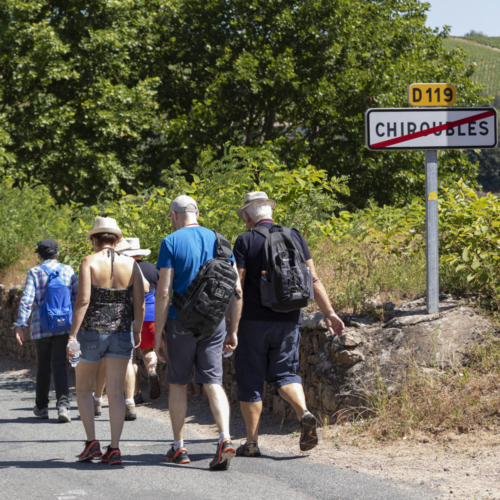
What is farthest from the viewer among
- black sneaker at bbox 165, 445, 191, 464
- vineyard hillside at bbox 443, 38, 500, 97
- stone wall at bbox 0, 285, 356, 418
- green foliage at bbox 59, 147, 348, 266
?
vineyard hillside at bbox 443, 38, 500, 97

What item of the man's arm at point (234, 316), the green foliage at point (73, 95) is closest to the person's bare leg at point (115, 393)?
the man's arm at point (234, 316)

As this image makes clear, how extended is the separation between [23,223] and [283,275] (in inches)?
414

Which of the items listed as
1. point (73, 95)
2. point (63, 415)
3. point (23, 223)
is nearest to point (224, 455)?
point (63, 415)

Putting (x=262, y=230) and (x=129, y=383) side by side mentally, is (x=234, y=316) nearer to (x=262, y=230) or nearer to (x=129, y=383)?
(x=262, y=230)

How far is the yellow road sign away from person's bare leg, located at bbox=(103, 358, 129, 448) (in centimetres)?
348

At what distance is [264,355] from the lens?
5266 millimetres

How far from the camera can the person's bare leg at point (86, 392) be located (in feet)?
17.4

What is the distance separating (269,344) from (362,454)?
1095 mm

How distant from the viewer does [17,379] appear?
10.4 metres

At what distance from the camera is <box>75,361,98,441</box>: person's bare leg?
17.4 ft

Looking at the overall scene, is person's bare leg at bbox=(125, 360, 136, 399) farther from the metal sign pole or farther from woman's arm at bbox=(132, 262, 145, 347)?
the metal sign pole

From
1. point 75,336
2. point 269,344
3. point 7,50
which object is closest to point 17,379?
point 75,336

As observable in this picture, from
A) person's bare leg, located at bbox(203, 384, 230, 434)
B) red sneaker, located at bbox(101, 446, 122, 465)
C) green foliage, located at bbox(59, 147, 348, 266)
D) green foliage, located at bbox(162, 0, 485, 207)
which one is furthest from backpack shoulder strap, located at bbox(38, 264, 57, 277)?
green foliage, located at bbox(162, 0, 485, 207)

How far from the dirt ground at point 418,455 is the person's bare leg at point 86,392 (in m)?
1.43
